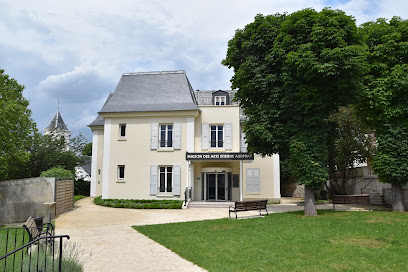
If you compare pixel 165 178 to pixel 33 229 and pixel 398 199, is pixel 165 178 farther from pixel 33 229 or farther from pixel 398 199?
pixel 398 199

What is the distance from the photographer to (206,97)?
80.6 feet

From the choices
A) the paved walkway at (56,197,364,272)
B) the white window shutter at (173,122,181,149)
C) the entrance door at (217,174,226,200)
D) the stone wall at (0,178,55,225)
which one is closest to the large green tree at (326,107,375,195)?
the entrance door at (217,174,226,200)

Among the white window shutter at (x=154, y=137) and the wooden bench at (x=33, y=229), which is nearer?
the wooden bench at (x=33, y=229)

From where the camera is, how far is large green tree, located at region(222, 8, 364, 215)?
1125 centimetres

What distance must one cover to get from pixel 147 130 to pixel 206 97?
262 inches

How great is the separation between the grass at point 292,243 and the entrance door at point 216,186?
8432 millimetres

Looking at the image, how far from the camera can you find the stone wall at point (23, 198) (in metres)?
A: 12.7

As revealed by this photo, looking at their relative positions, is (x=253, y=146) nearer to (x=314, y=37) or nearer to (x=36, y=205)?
(x=314, y=37)

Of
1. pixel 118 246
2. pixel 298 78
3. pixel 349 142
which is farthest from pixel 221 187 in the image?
pixel 118 246

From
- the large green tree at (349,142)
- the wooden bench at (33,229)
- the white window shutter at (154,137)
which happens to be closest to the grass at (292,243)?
the wooden bench at (33,229)

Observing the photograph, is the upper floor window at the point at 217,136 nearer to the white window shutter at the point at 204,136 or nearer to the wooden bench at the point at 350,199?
the white window shutter at the point at 204,136

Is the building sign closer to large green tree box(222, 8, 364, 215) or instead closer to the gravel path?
large green tree box(222, 8, 364, 215)

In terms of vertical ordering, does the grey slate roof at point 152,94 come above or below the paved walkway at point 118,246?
above

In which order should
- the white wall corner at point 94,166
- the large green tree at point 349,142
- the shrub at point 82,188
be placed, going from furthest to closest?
1. the shrub at point 82,188
2. the white wall corner at point 94,166
3. the large green tree at point 349,142
